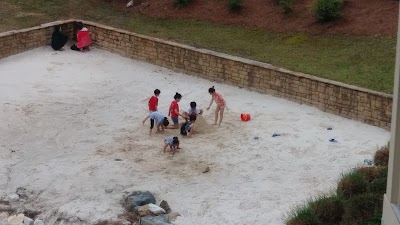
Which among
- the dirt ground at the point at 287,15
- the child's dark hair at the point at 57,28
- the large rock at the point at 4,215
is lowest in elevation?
the large rock at the point at 4,215

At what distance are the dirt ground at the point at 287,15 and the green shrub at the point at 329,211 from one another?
8.73m

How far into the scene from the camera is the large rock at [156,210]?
525 inches

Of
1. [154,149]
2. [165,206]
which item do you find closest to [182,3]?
[154,149]

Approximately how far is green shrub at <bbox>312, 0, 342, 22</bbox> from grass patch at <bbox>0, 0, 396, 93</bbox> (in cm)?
79

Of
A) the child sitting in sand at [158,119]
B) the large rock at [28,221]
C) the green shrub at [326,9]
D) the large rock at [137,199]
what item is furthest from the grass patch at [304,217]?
the green shrub at [326,9]

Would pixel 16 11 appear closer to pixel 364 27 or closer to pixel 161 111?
pixel 161 111

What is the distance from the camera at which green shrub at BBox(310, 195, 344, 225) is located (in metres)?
12.6

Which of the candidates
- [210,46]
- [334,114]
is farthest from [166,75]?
[334,114]

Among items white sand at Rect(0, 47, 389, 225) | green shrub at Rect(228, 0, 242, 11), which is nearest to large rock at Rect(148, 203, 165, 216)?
white sand at Rect(0, 47, 389, 225)

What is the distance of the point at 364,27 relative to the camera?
68.5ft

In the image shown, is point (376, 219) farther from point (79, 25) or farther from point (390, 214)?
point (79, 25)

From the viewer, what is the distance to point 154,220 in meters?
13.1

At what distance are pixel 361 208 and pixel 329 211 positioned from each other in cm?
52

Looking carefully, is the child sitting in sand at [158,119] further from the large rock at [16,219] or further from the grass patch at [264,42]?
the large rock at [16,219]
